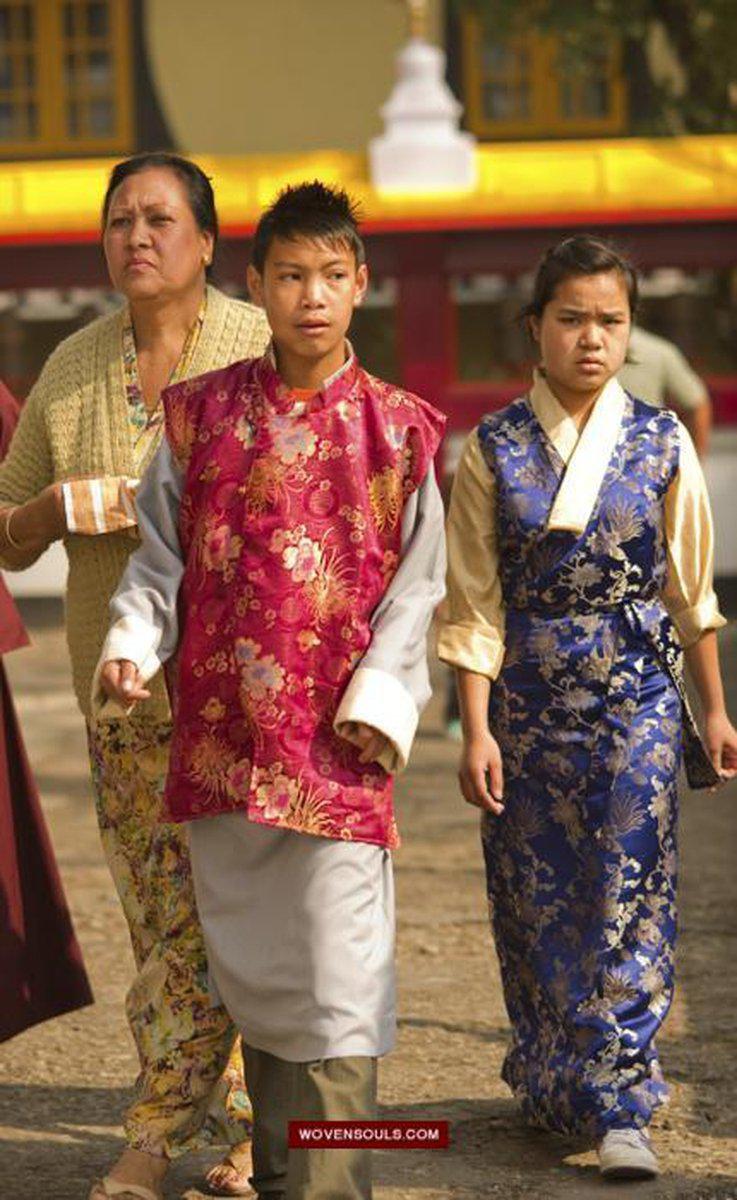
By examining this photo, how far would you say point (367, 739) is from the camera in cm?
394

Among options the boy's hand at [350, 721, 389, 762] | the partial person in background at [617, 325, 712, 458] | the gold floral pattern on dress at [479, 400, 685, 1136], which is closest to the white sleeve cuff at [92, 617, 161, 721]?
the boy's hand at [350, 721, 389, 762]

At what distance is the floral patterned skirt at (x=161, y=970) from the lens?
4.27 meters

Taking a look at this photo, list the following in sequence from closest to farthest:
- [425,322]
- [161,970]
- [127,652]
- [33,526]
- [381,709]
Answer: [381,709] → [127,652] → [161,970] → [33,526] → [425,322]

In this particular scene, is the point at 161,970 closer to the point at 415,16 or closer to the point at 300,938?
the point at 300,938

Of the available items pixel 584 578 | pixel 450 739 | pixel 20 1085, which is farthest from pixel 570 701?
pixel 450 739

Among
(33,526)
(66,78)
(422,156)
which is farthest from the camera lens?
(66,78)

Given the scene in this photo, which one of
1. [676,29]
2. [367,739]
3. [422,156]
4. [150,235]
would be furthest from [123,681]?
[676,29]

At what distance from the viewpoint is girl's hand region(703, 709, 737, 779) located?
4609mm

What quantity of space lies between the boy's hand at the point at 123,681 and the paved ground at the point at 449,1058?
Answer: 36.8 inches

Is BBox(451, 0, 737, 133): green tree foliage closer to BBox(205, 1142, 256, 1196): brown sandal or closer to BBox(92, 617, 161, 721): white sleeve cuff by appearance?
BBox(205, 1142, 256, 1196): brown sandal

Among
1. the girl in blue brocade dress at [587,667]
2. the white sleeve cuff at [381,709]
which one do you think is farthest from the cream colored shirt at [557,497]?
the white sleeve cuff at [381,709]

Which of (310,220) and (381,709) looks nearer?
(381,709)

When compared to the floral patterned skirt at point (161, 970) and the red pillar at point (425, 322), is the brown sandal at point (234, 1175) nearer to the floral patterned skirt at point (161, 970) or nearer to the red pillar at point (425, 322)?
the floral patterned skirt at point (161, 970)

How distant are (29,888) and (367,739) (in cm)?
119
